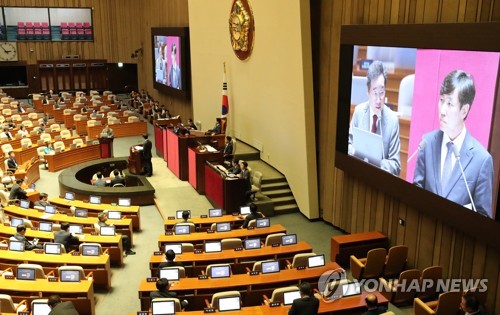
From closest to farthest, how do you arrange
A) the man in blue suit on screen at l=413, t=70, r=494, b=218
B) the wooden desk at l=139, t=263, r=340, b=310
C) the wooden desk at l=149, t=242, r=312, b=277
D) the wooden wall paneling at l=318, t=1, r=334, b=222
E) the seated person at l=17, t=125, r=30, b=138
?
1. the man in blue suit on screen at l=413, t=70, r=494, b=218
2. the wooden desk at l=139, t=263, r=340, b=310
3. the wooden desk at l=149, t=242, r=312, b=277
4. the wooden wall paneling at l=318, t=1, r=334, b=222
5. the seated person at l=17, t=125, r=30, b=138

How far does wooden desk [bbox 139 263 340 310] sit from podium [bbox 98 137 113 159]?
10.5 m

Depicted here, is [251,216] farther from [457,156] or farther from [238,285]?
[457,156]

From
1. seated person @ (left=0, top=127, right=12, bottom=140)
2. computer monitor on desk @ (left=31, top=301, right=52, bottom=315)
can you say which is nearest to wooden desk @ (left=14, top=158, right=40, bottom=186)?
seated person @ (left=0, top=127, right=12, bottom=140)

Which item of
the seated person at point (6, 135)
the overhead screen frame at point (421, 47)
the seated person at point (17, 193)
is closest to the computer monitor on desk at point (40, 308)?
the overhead screen frame at point (421, 47)

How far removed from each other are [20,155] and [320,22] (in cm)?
1073

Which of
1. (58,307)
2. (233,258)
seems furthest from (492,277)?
(58,307)

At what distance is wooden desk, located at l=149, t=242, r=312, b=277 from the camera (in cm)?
806

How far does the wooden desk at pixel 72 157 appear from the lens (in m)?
16.1

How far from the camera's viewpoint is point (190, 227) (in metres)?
9.62

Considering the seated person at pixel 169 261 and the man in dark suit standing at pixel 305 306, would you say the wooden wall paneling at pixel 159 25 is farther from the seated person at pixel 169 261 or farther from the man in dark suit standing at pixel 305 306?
the man in dark suit standing at pixel 305 306

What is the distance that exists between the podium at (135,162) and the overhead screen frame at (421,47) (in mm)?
6641

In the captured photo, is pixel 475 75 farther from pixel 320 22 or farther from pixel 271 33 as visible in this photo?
pixel 271 33

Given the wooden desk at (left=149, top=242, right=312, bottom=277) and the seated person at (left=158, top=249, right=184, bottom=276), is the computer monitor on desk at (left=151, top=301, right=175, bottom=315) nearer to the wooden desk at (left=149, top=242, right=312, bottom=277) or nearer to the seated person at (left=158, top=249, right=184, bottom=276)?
the seated person at (left=158, top=249, right=184, bottom=276)

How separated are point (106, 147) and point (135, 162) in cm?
256
